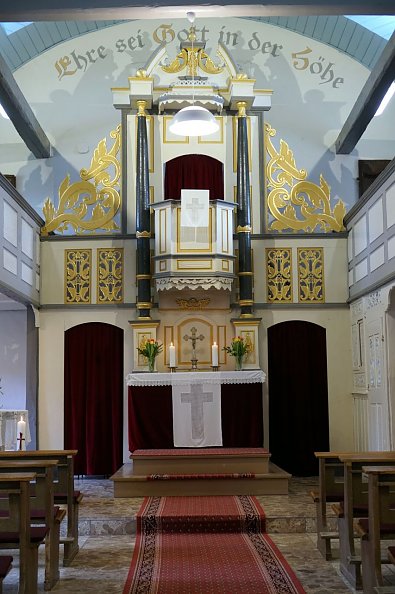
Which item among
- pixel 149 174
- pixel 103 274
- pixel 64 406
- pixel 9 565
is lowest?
pixel 9 565

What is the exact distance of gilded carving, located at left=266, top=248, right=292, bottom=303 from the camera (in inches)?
496

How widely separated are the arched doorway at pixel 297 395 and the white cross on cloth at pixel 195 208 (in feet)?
7.27

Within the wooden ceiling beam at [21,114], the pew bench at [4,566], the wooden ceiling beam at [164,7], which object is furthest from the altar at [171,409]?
the pew bench at [4,566]

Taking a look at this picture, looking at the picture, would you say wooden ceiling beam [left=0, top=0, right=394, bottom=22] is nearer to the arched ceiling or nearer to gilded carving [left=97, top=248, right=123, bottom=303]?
gilded carving [left=97, top=248, right=123, bottom=303]

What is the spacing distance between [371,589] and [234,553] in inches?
74.4

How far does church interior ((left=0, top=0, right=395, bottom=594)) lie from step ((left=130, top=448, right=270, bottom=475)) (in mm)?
25

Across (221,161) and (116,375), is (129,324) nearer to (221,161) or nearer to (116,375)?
(116,375)

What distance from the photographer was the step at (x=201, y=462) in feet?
31.6

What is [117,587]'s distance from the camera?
5.95 metres

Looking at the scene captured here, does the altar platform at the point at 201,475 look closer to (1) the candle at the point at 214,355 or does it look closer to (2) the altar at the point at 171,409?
(2) the altar at the point at 171,409

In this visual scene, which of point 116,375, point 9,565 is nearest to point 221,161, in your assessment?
point 116,375

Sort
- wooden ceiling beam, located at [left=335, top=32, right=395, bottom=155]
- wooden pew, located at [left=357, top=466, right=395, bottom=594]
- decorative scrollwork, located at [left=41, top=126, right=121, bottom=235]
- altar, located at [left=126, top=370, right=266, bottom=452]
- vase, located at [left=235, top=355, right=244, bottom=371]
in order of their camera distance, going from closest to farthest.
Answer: wooden pew, located at [left=357, top=466, right=395, bottom=594]
wooden ceiling beam, located at [left=335, top=32, right=395, bottom=155]
altar, located at [left=126, top=370, right=266, bottom=452]
vase, located at [left=235, top=355, right=244, bottom=371]
decorative scrollwork, located at [left=41, top=126, right=121, bottom=235]

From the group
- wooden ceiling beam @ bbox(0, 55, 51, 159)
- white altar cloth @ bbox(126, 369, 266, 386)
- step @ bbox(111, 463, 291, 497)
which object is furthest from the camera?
white altar cloth @ bbox(126, 369, 266, 386)

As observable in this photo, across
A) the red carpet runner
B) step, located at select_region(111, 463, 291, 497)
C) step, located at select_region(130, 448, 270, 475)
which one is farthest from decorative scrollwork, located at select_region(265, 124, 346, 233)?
the red carpet runner
